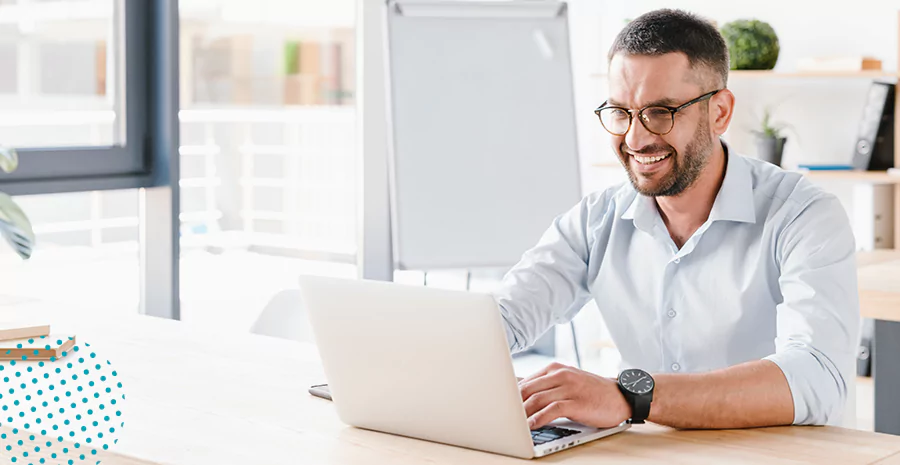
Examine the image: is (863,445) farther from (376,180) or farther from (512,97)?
(376,180)

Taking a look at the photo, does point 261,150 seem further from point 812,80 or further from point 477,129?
point 812,80

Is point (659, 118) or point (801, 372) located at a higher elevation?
point (659, 118)

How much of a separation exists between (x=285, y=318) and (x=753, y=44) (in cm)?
199

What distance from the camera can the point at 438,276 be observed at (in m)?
4.81

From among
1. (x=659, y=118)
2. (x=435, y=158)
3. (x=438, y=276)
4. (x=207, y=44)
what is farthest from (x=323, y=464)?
(x=438, y=276)

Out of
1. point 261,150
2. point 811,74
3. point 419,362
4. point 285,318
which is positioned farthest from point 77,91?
point 419,362

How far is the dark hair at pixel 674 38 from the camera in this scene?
1.76 m

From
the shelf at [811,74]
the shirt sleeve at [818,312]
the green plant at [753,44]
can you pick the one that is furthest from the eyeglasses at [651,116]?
the green plant at [753,44]

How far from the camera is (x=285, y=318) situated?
8.32ft

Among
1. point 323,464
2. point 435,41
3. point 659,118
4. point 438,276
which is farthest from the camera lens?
point 438,276

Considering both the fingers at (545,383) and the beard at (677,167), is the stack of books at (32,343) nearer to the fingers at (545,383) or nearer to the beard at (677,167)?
the fingers at (545,383)

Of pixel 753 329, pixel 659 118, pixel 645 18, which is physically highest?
pixel 645 18

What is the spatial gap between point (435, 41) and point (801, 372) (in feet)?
7.18

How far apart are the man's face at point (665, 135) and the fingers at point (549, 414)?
0.55 metres
